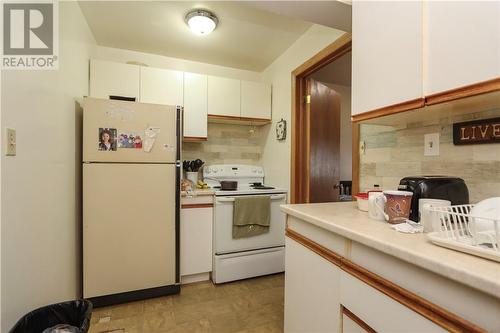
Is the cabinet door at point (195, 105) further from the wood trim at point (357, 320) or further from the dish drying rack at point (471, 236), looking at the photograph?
the dish drying rack at point (471, 236)

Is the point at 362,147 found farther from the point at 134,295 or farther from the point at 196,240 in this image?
the point at 134,295

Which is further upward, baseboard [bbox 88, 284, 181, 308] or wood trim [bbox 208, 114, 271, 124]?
wood trim [bbox 208, 114, 271, 124]

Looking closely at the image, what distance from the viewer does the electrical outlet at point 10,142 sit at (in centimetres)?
98

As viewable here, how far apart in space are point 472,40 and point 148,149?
1991 mm

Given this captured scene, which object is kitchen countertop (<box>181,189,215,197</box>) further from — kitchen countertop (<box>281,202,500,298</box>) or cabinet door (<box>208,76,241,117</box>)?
kitchen countertop (<box>281,202,500,298</box>)

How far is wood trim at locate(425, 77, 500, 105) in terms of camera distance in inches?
28.8

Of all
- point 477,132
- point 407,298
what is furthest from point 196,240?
point 477,132

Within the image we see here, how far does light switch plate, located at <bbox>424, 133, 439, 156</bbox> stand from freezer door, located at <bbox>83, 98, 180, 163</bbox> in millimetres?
1756

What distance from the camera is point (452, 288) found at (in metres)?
0.59

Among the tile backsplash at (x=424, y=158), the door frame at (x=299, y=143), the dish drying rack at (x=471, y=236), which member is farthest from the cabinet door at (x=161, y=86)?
the dish drying rack at (x=471, y=236)

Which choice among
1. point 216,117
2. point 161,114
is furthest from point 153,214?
point 216,117

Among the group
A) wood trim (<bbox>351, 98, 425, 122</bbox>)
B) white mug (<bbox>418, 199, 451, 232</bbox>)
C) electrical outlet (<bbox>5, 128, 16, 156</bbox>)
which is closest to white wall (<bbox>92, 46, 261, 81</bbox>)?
electrical outlet (<bbox>5, 128, 16, 156</bbox>)

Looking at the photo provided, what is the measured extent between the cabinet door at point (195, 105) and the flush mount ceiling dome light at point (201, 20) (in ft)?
2.06

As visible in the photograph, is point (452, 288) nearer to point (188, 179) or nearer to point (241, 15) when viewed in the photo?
point (241, 15)
